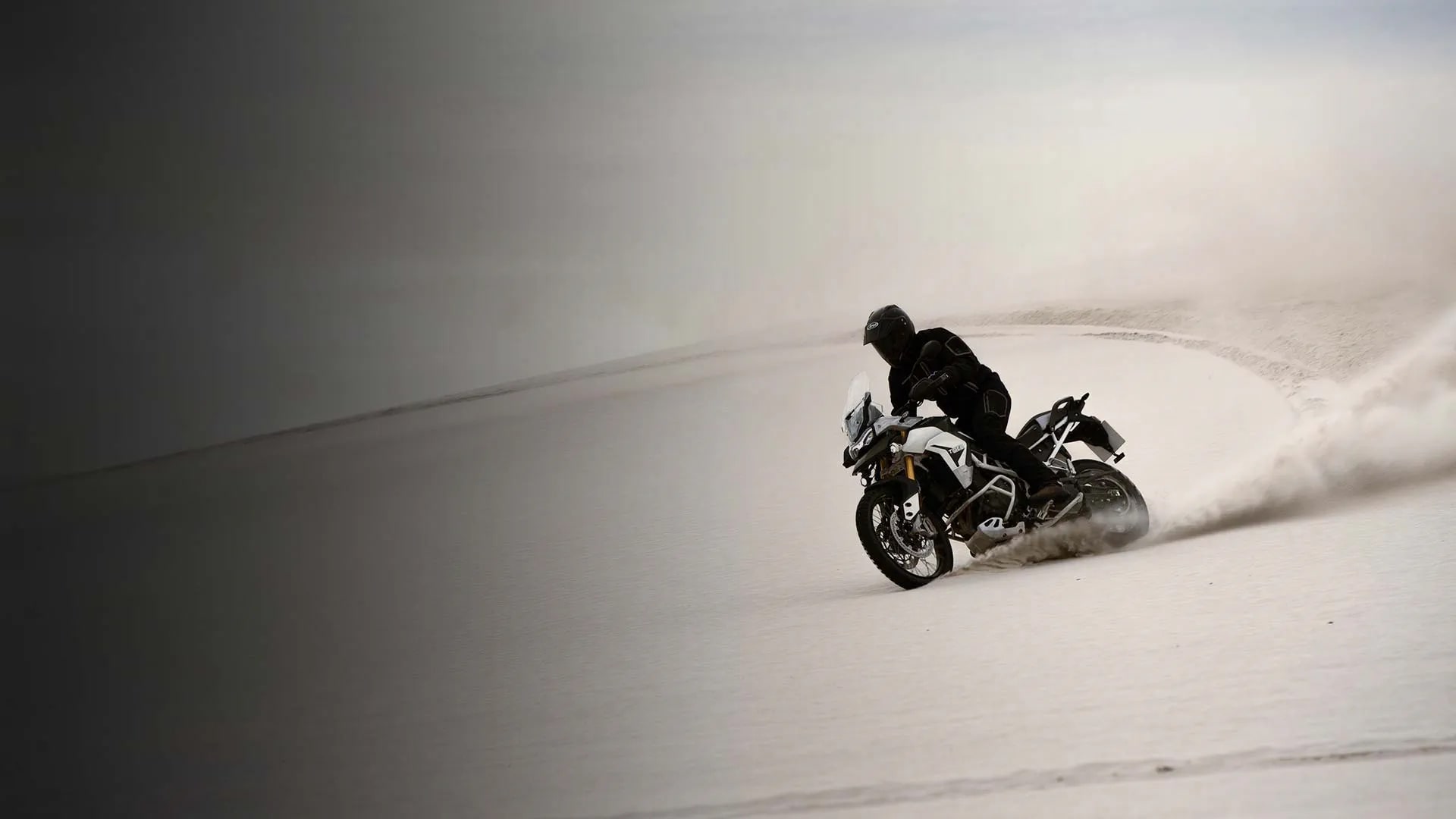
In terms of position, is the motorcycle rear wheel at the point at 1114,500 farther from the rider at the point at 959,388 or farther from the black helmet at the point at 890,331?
the black helmet at the point at 890,331

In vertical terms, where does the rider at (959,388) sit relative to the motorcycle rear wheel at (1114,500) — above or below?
above

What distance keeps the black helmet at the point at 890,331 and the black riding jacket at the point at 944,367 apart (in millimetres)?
42

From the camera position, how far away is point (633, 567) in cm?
778

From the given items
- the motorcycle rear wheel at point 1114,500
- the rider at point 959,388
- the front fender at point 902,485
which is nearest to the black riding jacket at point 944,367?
the rider at point 959,388

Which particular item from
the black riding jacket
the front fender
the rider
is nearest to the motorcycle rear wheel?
the rider

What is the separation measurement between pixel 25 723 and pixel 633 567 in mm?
3258

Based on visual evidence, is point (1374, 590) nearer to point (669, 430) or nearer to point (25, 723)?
point (25, 723)

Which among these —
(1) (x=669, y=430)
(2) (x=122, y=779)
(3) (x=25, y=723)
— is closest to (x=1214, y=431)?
(1) (x=669, y=430)

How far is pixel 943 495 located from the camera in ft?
19.3

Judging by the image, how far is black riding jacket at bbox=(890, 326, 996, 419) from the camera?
5953 mm

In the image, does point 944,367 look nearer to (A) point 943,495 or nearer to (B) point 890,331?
(B) point 890,331

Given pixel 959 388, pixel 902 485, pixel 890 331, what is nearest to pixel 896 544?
pixel 902 485

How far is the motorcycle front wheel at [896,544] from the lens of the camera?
224 inches

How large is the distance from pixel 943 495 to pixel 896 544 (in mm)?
289
